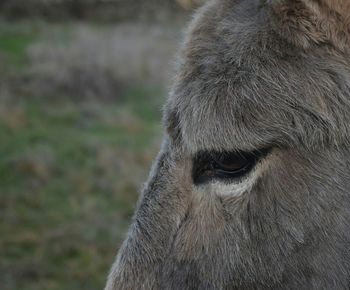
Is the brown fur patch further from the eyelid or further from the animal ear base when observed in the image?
the eyelid

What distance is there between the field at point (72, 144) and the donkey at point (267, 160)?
2.98ft

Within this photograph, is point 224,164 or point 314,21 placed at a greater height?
point 314,21

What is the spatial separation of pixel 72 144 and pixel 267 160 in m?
8.57

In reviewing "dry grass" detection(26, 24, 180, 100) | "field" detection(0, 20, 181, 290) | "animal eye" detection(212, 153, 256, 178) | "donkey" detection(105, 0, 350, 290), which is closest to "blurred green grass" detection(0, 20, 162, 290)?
"field" detection(0, 20, 181, 290)

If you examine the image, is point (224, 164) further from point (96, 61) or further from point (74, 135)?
point (96, 61)

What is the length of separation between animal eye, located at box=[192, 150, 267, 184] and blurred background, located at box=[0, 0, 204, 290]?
0.78 metres

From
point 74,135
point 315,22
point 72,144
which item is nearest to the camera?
point 315,22

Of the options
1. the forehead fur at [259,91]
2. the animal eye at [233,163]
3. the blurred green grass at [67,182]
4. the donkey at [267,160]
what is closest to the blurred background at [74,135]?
the blurred green grass at [67,182]

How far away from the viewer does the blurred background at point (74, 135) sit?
308 inches

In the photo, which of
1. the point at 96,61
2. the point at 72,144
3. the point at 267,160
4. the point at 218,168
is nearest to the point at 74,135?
the point at 72,144

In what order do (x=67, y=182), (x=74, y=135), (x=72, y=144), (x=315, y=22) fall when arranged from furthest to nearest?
1. (x=74, y=135)
2. (x=72, y=144)
3. (x=67, y=182)
4. (x=315, y=22)

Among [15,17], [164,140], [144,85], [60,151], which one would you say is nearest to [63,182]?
[60,151]

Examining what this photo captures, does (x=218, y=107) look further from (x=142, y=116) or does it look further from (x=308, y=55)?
(x=142, y=116)

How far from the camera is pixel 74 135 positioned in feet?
37.8
